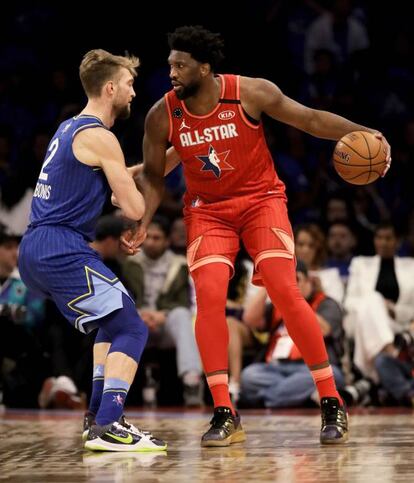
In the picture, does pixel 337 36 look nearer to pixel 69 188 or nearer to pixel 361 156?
pixel 361 156

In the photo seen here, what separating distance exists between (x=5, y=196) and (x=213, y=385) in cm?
492

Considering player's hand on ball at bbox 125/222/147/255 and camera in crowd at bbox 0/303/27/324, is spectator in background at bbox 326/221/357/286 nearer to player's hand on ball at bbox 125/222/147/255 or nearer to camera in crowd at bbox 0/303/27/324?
camera in crowd at bbox 0/303/27/324

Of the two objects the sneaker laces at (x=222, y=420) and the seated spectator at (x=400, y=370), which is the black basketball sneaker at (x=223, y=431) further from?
the seated spectator at (x=400, y=370)

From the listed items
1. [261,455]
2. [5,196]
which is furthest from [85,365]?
[261,455]

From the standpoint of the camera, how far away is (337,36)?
10648 mm

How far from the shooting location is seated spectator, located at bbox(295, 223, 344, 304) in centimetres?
820

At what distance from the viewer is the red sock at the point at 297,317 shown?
4.85 meters

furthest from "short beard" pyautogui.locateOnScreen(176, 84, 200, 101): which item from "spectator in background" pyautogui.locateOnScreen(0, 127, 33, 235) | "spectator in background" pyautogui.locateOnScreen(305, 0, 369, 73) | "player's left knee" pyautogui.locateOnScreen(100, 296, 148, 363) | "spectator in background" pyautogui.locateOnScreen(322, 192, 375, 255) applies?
"spectator in background" pyautogui.locateOnScreen(305, 0, 369, 73)

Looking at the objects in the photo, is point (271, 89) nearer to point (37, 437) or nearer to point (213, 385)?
point (213, 385)

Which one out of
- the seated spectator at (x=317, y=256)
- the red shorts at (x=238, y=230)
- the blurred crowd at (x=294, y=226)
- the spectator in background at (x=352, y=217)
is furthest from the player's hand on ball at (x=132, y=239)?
the spectator in background at (x=352, y=217)

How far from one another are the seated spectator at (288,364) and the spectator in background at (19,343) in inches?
60.6

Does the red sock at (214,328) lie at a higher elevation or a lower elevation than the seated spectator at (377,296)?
lower

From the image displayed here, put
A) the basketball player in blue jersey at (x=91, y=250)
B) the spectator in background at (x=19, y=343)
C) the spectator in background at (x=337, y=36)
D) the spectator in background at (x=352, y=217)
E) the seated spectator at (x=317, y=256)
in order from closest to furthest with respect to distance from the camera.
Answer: the basketball player in blue jersey at (x=91, y=250) → the spectator in background at (x=19, y=343) → the seated spectator at (x=317, y=256) → the spectator in background at (x=352, y=217) → the spectator in background at (x=337, y=36)

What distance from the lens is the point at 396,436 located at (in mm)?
5016
